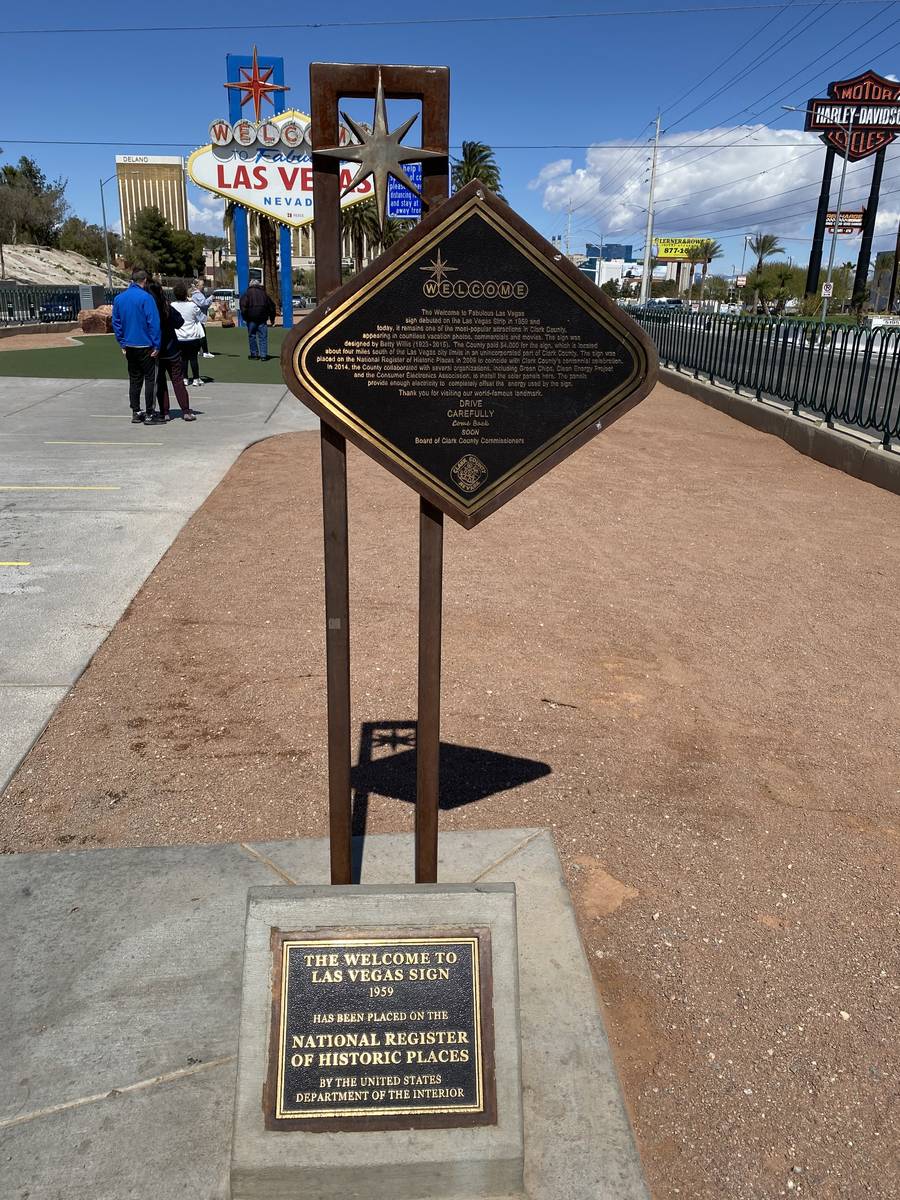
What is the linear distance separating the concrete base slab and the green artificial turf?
545 inches

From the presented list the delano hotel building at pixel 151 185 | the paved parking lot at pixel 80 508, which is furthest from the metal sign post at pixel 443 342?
the delano hotel building at pixel 151 185

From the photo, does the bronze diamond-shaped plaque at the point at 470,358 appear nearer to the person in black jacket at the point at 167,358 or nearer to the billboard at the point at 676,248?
the person in black jacket at the point at 167,358

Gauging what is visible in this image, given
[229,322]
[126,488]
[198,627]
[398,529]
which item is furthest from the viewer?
[229,322]

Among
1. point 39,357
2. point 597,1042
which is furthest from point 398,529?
point 39,357

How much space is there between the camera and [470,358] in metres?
2.33

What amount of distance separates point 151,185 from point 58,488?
172810 millimetres

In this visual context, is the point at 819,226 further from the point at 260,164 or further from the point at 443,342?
the point at 443,342

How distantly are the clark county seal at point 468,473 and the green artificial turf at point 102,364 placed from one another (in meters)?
14.2

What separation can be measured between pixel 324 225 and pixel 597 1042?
2.23m

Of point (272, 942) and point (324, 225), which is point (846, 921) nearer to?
point (272, 942)

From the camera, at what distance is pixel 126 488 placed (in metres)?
8.23

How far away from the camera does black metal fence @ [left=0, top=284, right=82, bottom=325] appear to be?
2619cm

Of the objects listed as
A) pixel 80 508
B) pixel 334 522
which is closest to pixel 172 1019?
pixel 334 522

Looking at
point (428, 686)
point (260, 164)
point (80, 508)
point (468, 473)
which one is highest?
point (260, 164)
